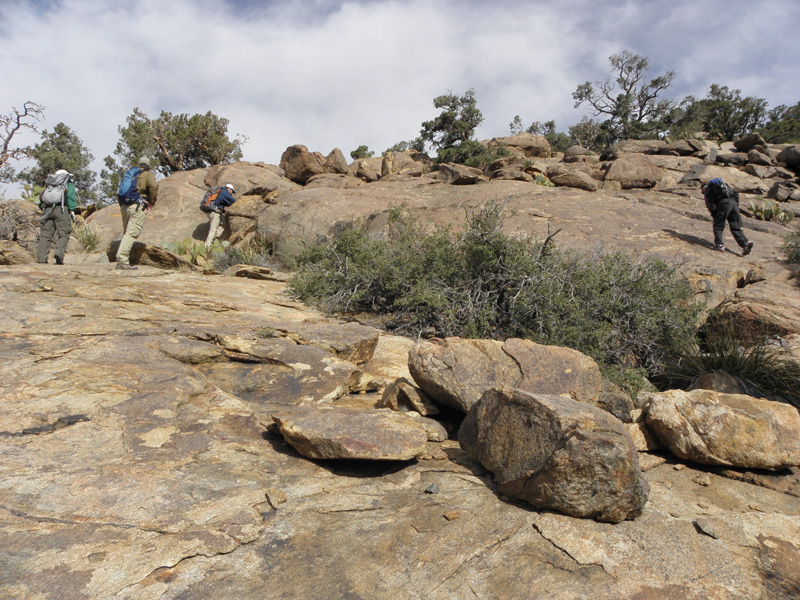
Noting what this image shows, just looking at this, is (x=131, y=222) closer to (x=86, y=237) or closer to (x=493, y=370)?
(x=86, y=237)

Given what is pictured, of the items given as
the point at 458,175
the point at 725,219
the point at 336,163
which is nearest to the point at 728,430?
the point at 725,219

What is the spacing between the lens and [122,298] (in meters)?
5.93

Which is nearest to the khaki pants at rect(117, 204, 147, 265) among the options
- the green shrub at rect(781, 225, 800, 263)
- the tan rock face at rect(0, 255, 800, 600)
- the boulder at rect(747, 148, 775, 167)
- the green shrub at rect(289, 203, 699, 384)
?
the green shrub at rect(289, 203, 699, 384)

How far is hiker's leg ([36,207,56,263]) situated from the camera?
924 centimetres

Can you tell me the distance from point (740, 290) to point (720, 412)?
608cm

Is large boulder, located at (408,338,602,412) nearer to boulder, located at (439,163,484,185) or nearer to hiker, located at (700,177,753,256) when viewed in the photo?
hiker, located at (700,177,753,256)

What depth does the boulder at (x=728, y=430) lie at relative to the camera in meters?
3.36

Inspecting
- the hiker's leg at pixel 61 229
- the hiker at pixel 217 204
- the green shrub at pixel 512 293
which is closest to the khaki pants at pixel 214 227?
the hiker at pixel 217 204

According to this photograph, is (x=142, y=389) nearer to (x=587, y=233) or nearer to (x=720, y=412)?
(x=720, y=412)

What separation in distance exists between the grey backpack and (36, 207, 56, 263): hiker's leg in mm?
180

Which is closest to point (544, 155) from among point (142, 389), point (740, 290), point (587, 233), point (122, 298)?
point (587, 233)

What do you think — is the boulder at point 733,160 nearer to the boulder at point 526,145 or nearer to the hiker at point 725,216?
the boulder at point 526,145

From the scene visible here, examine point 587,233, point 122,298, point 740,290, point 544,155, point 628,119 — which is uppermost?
point 628,119

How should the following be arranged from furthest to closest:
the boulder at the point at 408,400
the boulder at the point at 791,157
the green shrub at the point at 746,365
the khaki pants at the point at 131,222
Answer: the boulder at the point at 791,157 → the khaki pants at the point at 131,222 → the green shrub at the point at 746,365 → the boulder at the point at 408,400
